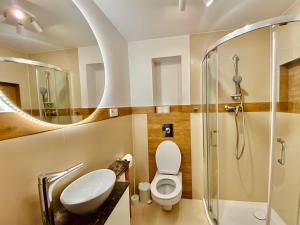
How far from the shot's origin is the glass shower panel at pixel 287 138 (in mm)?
1443

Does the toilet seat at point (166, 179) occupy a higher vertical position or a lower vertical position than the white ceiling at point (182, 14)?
lower

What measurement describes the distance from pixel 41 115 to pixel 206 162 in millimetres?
1929

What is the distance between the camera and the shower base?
1.73 m

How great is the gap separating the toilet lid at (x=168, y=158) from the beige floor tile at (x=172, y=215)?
47 centimetres

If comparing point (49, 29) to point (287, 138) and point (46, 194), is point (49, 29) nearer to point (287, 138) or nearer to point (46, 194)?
point (46, 194)

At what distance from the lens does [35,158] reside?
85 centimetres

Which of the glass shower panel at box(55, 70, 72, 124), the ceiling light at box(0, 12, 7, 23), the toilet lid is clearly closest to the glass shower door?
the toilet lid

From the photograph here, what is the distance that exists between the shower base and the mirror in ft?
6.41

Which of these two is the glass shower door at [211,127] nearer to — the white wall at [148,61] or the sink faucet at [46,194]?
the white wall at [148,61]

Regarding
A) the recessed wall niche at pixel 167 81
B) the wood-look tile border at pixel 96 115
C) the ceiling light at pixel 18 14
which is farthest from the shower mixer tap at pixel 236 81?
the ceiling light at pixel 18 14

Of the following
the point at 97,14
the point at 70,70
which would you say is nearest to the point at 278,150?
the point at 70,70

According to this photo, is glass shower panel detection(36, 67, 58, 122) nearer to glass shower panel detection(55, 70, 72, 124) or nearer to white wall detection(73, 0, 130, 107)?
glass shower panel detection(55, 70, 72, 124)

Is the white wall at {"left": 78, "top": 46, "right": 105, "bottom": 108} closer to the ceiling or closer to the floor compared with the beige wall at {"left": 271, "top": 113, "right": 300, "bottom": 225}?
closer to the ceiling

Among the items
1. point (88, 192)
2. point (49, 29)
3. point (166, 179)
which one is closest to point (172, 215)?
point (166, 179)
